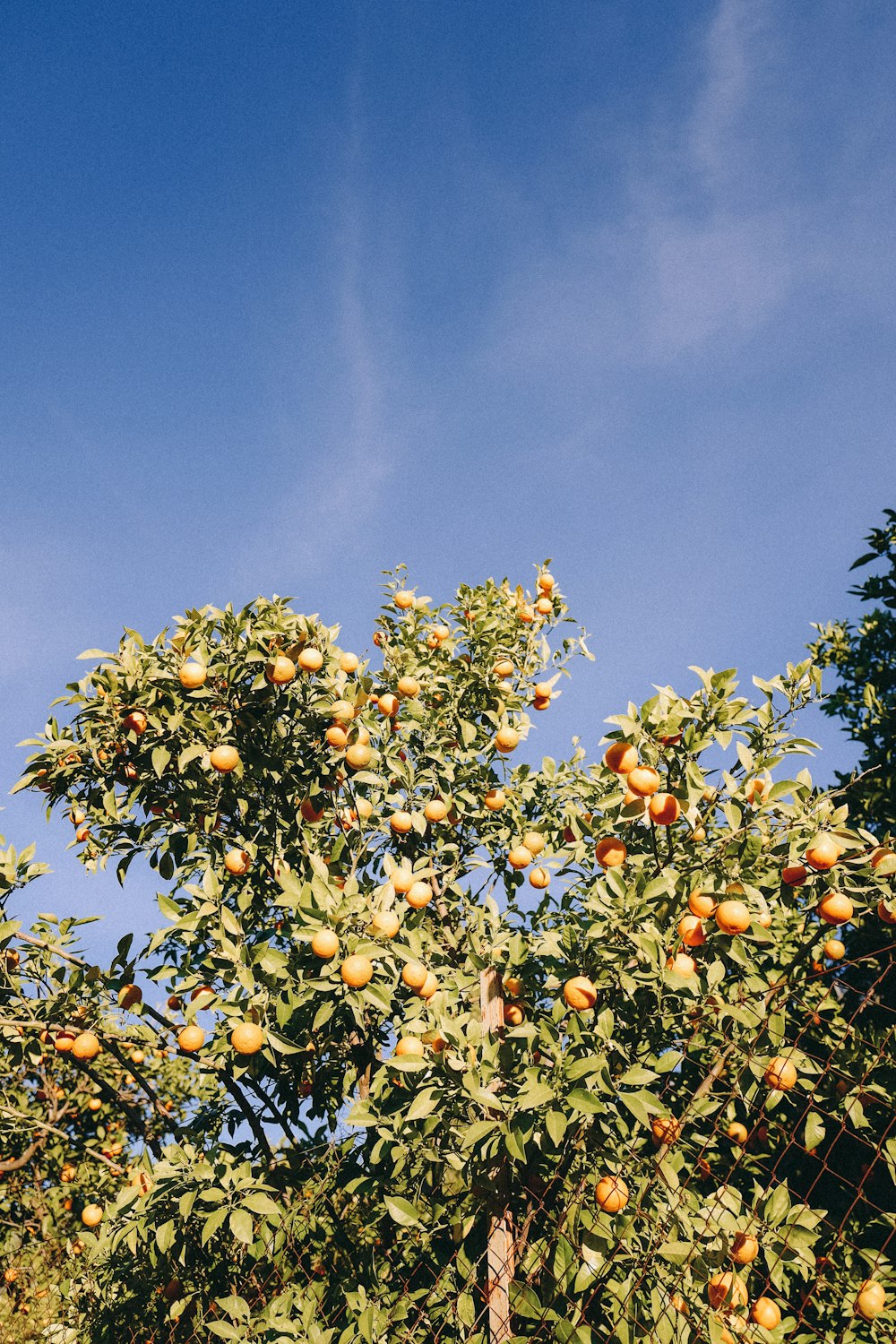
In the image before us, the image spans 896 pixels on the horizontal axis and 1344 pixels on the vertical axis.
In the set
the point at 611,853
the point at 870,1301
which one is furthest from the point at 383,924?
the point at 870,1301

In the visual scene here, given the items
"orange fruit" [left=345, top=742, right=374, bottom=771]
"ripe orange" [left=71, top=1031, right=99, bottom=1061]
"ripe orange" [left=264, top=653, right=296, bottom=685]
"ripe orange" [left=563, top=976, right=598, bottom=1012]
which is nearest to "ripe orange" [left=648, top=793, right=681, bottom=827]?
"ripe orange" [left=563, top=976, right=598, bottom=1012]

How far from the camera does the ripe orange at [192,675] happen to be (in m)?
3.21

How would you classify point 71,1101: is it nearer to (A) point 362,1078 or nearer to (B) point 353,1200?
(B) point 353,1200

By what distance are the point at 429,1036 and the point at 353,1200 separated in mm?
1443

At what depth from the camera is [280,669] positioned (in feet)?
10.8

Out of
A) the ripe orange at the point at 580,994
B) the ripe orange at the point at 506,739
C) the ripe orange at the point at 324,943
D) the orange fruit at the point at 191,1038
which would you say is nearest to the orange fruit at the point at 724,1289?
the ripe orange at the point at 580,994

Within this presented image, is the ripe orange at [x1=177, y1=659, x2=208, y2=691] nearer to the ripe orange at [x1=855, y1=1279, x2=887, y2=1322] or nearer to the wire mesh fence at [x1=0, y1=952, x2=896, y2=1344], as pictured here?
the wire mesh fence at [x1=0, y1=952, x2=896, y2=1344]

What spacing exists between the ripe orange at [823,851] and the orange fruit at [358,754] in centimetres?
172

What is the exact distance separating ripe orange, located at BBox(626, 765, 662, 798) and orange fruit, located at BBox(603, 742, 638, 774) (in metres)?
0.04

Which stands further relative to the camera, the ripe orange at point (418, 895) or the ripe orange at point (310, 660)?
the ripe orange at point (310, 660)

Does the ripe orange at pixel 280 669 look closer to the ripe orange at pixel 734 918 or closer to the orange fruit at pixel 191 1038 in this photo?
the orange fruit at pixel 191 1038

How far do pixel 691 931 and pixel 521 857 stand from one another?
145 cm

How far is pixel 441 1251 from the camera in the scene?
292cm

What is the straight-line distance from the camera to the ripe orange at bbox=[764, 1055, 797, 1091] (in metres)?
2.60
